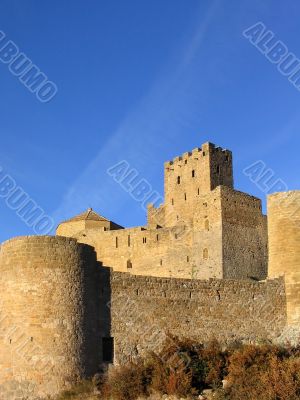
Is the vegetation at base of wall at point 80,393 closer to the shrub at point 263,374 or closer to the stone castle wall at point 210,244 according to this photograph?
the shrub at point 263,374

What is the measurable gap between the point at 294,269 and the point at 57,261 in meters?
8.61

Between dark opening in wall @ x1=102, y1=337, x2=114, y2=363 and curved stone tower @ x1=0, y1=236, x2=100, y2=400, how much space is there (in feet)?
1.32

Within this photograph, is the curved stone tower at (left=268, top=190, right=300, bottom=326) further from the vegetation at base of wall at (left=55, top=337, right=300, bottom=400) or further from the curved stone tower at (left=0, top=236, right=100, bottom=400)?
the curved stone tower at (left=0, top=236, right=100, bottom=400)

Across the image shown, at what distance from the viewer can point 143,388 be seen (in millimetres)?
20297

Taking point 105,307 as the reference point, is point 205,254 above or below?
above

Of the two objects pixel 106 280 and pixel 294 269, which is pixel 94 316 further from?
pixel 294 269

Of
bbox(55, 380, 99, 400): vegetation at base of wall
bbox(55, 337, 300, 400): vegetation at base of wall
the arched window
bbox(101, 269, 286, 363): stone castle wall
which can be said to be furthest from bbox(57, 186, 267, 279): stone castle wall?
bbox(55, 380, 99, 400): vegetation at base of wall

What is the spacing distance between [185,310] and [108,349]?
2.93 m

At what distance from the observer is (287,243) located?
2617 centimetres

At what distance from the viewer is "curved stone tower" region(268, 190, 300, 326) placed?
25.9m

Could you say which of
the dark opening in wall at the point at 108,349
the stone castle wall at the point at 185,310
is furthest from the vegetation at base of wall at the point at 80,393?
the stone castle wall at the point at 185,310

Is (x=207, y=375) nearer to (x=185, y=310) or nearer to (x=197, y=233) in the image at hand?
(x=185, y=310)

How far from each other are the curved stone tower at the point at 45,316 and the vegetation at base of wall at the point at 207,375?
0.89 m

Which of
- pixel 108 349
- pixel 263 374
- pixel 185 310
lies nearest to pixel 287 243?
pixel 185 310
